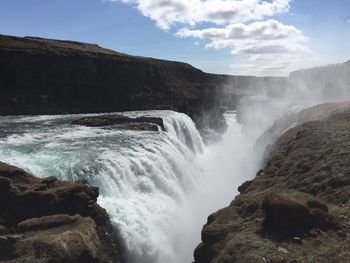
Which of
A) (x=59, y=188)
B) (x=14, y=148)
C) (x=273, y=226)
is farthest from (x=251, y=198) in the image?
(x=14, y=148)

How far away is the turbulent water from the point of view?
19500 mm

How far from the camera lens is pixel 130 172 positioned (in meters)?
23.7

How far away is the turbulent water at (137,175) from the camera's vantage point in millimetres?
19500

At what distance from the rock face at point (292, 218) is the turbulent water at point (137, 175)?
4.49 metres

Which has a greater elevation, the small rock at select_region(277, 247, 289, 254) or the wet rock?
the small rock at select_region(277, 247, 289, 254)

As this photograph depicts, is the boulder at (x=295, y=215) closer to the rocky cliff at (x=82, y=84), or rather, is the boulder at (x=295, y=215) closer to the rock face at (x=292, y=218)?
the rock face at (x=292, y=218)

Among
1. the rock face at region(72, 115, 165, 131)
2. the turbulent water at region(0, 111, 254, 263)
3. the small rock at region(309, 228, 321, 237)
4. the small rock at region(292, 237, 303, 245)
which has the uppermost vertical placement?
the small rock at region(309, 228, 321, 237)

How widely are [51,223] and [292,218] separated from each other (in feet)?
23.9

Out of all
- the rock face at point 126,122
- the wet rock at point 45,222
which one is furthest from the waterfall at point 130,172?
the wet rock at point 45,222

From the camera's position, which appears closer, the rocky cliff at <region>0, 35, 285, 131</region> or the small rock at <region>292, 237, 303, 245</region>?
the small rock at <region>292, 237, 303, 245</region>

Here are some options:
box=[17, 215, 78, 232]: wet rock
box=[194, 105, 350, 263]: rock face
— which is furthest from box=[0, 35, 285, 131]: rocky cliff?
box=[194, 105, 350, 263]: rock face

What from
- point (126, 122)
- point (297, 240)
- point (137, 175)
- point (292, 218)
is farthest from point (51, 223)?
point (126, 122)

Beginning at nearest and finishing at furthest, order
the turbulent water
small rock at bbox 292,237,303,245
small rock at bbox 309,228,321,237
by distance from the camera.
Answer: small rock at bbox 292,237,303,245
small rock at bbox 309,228,321,237
the turbulent water

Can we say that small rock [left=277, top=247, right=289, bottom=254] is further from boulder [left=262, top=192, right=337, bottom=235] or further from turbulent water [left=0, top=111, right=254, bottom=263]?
turbulent water [left=0, top=111, right=254, bottom=263]
